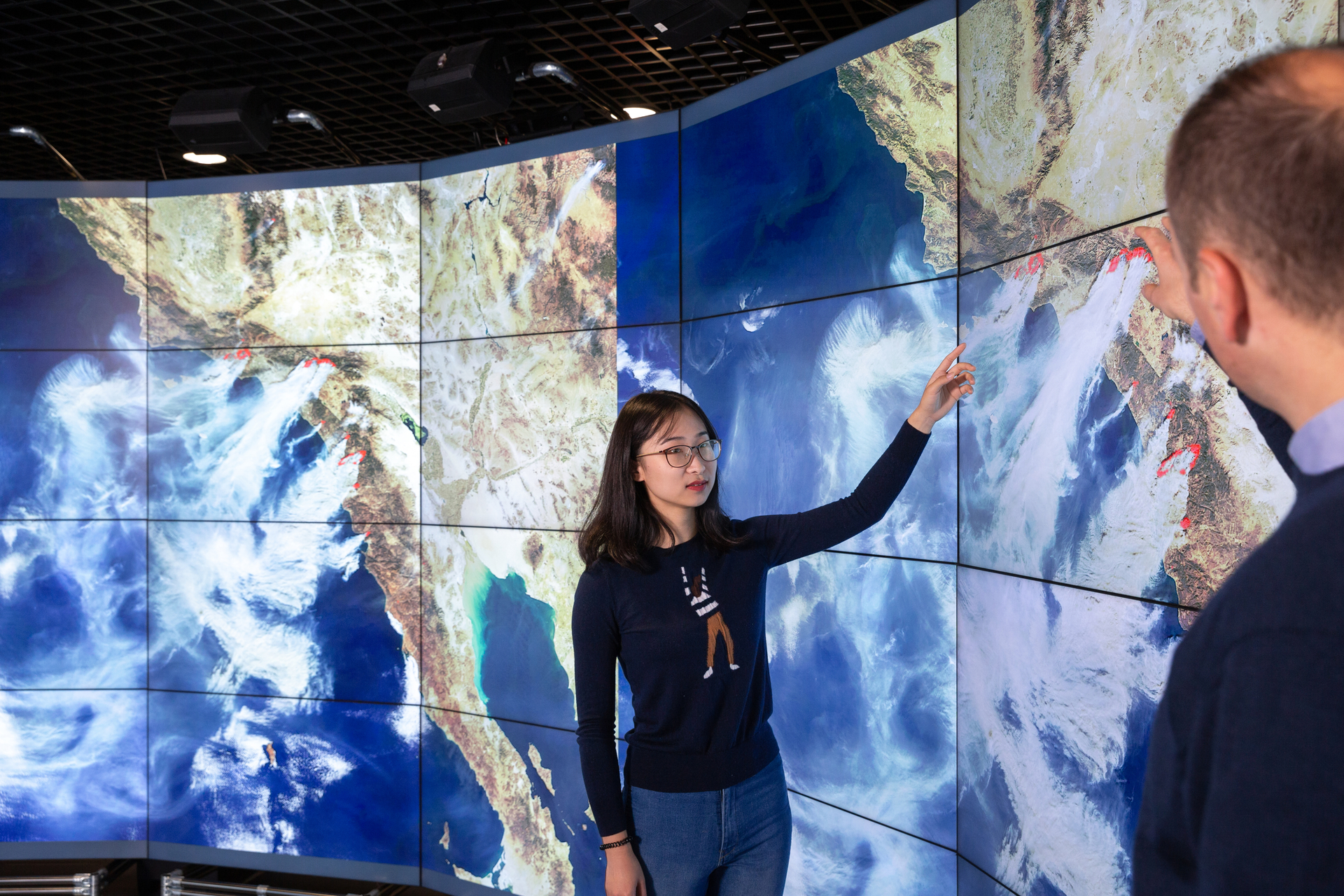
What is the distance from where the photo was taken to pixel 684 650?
175 cm

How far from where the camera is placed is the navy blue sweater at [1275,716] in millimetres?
535

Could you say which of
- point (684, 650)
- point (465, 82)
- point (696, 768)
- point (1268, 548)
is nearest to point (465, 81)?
point (465, 82)

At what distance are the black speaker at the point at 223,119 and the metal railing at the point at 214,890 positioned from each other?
329 centimetres

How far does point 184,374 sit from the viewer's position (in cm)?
371

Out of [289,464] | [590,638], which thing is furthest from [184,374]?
[590,638]

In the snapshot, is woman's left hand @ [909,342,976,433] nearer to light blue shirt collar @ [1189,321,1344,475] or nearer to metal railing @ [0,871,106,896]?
light blue shirt collar @ [1189,321,1344,475]

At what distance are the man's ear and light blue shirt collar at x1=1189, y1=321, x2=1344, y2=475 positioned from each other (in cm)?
7

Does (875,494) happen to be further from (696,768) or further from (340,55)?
(340,55)

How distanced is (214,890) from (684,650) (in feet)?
10.2

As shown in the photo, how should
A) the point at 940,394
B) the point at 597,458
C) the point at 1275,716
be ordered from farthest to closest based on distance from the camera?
the point at 597,458 → the point at 940,394 → the point at 1275,716

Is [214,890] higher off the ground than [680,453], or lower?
lower

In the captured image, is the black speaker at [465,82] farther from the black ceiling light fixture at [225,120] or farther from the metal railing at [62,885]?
the metal railing at [62,885]

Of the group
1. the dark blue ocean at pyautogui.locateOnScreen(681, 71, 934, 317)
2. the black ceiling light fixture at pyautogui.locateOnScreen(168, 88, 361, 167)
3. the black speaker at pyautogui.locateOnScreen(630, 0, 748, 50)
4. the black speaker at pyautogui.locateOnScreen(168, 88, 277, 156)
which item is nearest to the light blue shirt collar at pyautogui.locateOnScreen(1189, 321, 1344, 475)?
the dark blue ocean at pyautogui.locateOnScreen(681, 71, 934, 317)

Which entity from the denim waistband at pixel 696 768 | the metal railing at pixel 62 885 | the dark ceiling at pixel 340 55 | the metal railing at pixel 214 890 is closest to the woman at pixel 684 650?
the denim waistband at pixel 696 768
